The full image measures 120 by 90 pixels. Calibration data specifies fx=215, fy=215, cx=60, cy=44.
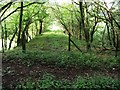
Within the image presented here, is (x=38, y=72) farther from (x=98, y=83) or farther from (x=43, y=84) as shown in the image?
(x=98, y=83)

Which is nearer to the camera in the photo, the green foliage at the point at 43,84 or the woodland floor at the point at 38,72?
the green foliage at the point at 43,84

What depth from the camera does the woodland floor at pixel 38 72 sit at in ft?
24.3

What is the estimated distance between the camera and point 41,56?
10391mm

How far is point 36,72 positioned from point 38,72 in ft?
0.25

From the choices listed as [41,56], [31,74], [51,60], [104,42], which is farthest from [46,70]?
[104,42]

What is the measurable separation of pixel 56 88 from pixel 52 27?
1170 inches

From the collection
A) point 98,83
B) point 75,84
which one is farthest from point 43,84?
point 98,83

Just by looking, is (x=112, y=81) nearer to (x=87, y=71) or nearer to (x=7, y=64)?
(x=87, y=71)

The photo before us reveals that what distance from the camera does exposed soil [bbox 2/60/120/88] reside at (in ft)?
24.1

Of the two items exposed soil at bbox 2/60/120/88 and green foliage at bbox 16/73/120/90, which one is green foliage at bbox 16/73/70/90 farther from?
exposed soil at bbox 2/60/120/88

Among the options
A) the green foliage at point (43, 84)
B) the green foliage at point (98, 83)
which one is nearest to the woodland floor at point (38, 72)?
the green foliage at point (43, 84)

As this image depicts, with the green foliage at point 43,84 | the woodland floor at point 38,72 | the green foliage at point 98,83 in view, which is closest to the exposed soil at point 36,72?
the woodland floor at point 38,72

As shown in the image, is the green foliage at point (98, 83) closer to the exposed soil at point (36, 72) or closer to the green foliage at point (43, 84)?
the green foliage at point (43, 84)

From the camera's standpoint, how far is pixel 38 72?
805 centimetres
